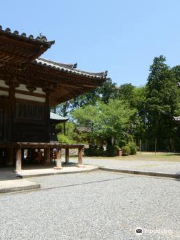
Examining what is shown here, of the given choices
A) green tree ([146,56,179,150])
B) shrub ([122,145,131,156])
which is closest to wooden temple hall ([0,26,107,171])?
shrub ([122,145,131,156])

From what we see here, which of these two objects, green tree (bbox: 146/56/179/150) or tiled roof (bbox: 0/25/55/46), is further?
green tree (bbox: 146/56/179/150)

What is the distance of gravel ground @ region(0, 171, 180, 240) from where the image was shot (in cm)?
330

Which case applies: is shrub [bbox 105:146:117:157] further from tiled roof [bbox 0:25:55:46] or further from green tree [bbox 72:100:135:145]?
tiled roof [bbox 0:25:55:46]

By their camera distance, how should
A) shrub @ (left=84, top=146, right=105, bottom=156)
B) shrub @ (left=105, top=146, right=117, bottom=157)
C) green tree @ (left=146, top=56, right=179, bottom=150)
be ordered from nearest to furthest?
shrub @ (left=105, top=146, right=117, bottom=157)
shrub @ (left=84, top=146, right=105, bottom=156)
green tree @ (left=146, top=56, right=179, bottom=150)

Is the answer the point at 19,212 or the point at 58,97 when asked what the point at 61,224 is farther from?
the point at 58,97

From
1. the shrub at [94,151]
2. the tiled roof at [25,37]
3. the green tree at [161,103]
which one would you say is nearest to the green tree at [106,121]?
the shrub at [94,151]

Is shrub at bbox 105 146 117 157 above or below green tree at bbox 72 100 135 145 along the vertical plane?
below

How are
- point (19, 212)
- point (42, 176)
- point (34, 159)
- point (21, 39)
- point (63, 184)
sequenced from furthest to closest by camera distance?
point (34, 159), point (42, 176), point (63, 184), point (21, 39), point (19, 212)

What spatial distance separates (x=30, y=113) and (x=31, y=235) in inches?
304

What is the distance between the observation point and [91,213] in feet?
13.8

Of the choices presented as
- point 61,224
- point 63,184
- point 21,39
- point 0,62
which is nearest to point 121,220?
point 61,224

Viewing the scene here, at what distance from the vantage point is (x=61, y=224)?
12.0 ft

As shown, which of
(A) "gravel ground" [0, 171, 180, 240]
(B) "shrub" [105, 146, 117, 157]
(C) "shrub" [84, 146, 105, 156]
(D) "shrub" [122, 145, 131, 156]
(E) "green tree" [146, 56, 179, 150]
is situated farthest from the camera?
(E) "green tree" [146, 56, 179, 150]

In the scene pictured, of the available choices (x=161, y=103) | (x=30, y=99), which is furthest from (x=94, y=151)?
(x=161, y=103)
